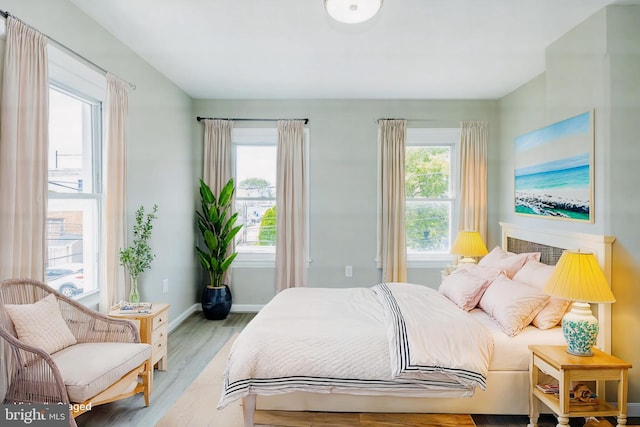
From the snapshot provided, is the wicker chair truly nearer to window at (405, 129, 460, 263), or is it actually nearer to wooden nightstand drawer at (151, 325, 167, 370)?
wooden nightstand drawer at (151, 325, 167, 370)

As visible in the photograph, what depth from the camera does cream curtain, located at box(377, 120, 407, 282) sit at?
185 inches

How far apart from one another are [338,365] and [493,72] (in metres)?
3.15

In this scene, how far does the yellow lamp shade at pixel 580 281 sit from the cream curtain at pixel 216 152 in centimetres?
355

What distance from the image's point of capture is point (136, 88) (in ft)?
11.3

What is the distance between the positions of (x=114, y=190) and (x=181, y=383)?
5.18 ft

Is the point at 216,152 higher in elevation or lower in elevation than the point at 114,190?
higher

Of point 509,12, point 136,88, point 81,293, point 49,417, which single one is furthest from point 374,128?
point 49,417

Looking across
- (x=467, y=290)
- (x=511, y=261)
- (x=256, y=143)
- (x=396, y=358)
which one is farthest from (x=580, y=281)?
(x=256, y=143)

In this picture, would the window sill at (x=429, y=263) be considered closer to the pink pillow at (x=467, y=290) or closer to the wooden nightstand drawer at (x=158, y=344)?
the pink pillow at (x=467, y=290)

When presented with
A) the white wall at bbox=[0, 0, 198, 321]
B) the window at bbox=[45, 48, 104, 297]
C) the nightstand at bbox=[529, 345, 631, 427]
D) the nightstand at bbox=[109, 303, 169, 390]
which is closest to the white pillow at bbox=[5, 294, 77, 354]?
the window at bbox=[45, 48, 104, 297]

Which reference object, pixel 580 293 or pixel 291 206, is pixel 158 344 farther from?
pixel 580 293

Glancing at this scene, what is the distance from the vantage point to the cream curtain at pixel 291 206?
4.77 m

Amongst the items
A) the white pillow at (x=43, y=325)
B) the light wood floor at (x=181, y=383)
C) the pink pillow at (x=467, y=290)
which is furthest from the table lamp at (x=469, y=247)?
the white pillow at (x=43, y=325)

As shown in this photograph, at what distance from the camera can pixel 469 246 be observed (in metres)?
4.03
